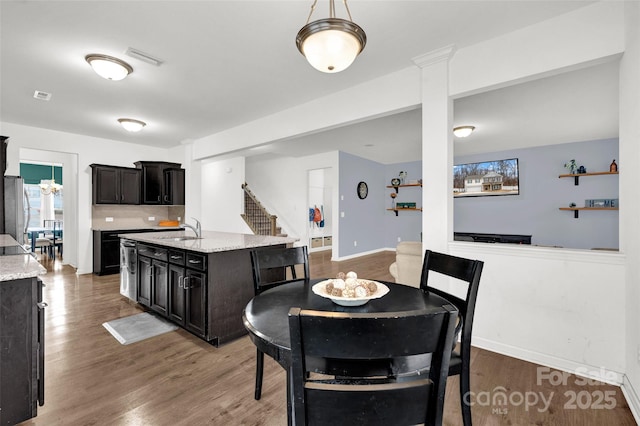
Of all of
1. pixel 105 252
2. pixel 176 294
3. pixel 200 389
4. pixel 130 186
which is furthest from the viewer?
pixel 130 186

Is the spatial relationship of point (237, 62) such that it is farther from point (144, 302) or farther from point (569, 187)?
point (569, 187)

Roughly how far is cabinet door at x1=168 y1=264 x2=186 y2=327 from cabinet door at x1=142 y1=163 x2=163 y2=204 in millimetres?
3851

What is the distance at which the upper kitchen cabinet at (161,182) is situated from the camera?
6.15m

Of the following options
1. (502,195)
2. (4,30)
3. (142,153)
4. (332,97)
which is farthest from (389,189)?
(4,30)

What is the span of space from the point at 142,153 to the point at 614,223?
368 inches

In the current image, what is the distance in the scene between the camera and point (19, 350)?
159cm

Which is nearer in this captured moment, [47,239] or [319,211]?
[47,239]

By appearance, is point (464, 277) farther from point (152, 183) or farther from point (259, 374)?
point (152, 183)

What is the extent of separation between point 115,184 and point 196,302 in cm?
436

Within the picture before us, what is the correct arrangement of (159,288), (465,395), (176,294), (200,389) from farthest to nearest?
1. (159,288)
2. (176,294)
3. (200,389)
4. (465,395)

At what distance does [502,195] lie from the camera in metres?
6.64

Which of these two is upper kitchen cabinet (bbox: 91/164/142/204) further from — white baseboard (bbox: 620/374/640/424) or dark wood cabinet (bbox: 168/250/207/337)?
white baseboard (bbox: 620/374/640/424)

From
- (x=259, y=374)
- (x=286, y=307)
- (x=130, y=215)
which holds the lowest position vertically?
(x=259, y=374)

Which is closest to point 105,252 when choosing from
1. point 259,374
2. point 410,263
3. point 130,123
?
point 130,123
